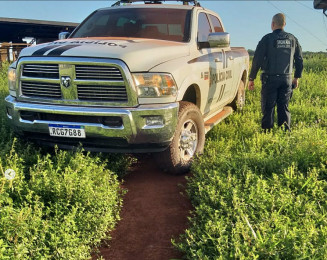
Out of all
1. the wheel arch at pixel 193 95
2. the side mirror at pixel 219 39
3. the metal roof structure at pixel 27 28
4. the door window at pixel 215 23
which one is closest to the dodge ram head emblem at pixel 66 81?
the wheel arch at pixel 193 95

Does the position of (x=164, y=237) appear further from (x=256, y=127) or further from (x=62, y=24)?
(x=62, y=24)

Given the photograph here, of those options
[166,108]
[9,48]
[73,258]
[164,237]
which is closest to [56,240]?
[73,258]

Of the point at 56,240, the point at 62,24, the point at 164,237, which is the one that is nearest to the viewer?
the point at 56,240

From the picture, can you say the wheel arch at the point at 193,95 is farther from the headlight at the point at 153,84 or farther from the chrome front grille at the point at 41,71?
the chrome front grille at the point at 41,71

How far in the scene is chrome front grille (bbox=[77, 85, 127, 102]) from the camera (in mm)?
3699

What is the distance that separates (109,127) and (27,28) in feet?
67.2

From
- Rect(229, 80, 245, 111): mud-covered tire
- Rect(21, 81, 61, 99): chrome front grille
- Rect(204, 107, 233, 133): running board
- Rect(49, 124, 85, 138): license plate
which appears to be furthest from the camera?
Rect(229, 80, 245, 111): mud-covered tire

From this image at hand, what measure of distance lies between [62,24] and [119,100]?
21.1m

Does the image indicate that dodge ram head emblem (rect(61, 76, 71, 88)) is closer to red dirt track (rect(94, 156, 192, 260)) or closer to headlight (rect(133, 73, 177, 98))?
headlight (rect(133, 73, 177, 98))

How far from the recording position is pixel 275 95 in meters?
5.62

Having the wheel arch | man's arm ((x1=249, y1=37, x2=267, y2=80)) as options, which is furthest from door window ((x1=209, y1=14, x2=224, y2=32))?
the wheel arch

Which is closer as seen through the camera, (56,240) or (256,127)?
(56,240)

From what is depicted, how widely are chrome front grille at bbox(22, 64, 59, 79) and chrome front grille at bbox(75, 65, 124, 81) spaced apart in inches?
12.4

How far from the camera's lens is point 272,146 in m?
4.62
